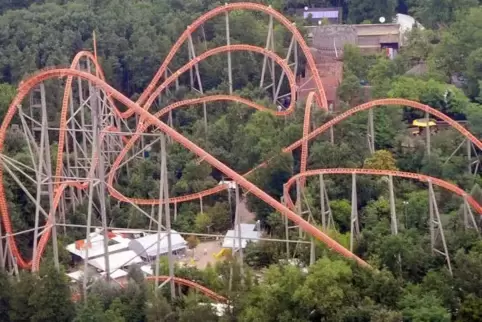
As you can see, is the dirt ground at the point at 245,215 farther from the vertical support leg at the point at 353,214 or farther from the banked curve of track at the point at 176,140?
the vertical support leg at the point at 353,214

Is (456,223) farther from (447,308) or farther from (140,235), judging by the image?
(140,235)

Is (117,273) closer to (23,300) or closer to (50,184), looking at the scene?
(50,184)

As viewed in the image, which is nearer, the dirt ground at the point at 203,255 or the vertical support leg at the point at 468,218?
the vertical support leg at the point at 468,218

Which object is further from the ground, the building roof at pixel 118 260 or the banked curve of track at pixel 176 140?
the banked curve of track at pixel 176 140

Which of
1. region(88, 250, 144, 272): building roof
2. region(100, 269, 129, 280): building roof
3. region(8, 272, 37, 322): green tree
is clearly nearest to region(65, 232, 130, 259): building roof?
region(88, 250, 144, 272): building roof

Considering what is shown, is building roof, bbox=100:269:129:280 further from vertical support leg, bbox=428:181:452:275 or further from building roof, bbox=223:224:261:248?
vertical support leg, bbox=428:181:452:275

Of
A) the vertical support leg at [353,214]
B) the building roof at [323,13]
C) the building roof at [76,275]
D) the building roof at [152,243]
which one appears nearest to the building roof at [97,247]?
the building roof at [152,243]

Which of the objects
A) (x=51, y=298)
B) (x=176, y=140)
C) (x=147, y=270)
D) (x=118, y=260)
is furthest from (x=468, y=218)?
(x=51, y=298)

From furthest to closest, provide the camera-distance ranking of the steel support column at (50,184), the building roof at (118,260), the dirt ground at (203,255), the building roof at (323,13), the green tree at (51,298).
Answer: the building roof at (323,13)
the dirt ground at (203,255)
the building roof at (118,260)
the steel support column at (50,184)
the green tree at (51,298)

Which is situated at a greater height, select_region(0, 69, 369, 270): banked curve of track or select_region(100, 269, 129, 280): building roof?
select_region(0, 69, 369, 270): banked curve of track
